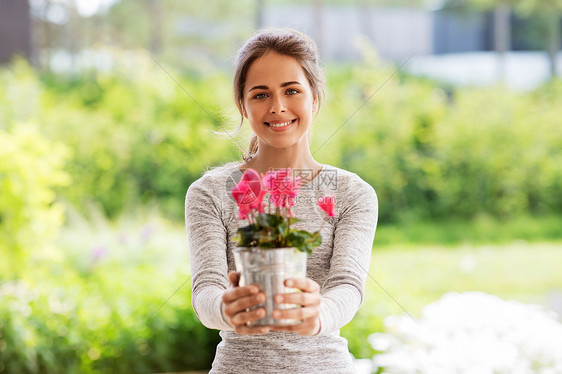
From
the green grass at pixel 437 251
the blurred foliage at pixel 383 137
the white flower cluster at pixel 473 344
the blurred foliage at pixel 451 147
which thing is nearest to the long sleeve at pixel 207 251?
the white flower cluster at pixel 473 344

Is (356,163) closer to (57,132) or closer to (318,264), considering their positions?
(57,132)

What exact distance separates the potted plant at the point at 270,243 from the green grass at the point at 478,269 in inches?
107

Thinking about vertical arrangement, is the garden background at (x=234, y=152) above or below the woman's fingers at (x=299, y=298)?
above

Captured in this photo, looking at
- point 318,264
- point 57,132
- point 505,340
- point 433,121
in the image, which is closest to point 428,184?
point 433,121

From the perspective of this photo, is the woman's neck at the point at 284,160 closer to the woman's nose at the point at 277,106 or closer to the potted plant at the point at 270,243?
the woman's nose at the point at 277,106

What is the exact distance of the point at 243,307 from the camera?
2.77 feet

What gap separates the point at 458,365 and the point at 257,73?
1665 millimetres

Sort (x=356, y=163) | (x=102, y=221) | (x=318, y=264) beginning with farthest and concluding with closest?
1. (x=356, y=163)
2. (x=102, y=221)
3. (x=318, y=264)

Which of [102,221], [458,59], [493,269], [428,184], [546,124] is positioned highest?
[458,59]

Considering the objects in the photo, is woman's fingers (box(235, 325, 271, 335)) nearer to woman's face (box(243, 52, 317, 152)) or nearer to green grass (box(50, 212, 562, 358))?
woman's face (box(243, 52, 317, 152))

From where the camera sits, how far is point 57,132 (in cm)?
363

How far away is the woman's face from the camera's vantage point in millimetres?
1070

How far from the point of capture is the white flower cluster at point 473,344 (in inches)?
93.2

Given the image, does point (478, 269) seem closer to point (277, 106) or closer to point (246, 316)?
point (277, 106)
